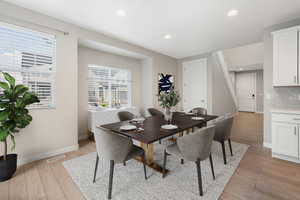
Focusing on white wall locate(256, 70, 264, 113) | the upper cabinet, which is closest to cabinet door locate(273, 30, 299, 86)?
the upper cabinet

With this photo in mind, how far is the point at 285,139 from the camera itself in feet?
7.79

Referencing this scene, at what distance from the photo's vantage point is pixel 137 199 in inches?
59.1

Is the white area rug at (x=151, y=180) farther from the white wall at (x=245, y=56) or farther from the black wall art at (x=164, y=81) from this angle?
the white wall at (x=245, y=56)

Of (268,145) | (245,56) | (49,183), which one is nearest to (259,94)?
(245,56)

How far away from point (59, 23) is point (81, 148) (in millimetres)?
2671

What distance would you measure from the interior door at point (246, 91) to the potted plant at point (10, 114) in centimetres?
955

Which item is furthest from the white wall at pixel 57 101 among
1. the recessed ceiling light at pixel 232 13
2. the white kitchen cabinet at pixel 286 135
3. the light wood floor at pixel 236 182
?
the white kitchen cabinet at pixel 286 135

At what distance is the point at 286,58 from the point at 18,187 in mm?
4802

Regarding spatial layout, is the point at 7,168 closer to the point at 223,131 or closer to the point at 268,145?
the point at 223,131

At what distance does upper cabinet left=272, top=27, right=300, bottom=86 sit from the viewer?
2426 mm

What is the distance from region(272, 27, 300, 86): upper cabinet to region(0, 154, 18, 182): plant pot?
4734 millimetres

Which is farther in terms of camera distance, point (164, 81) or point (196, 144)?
point (164, 81)

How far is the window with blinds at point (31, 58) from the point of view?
2209 mm

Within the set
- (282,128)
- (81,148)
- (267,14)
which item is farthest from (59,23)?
(282,128)
